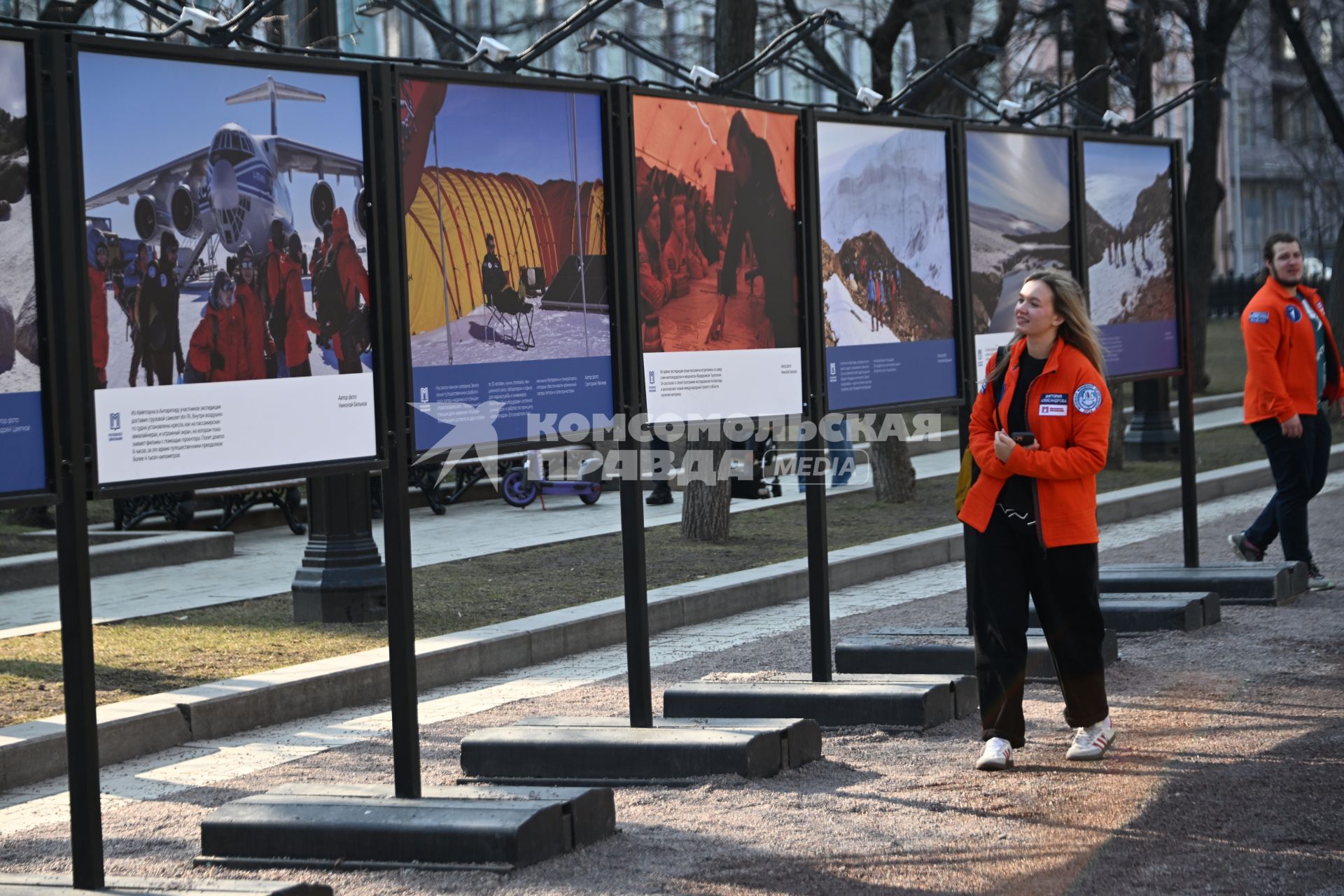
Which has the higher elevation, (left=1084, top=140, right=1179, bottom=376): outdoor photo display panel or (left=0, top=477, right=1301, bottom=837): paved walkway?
(left=1084, top=140, right=1179, bottom=376): outdoor photo display panel

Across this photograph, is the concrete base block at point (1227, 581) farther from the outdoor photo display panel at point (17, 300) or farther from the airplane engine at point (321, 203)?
the outdoor photo display panel at point (17, 300)

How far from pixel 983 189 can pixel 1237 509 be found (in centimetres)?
822

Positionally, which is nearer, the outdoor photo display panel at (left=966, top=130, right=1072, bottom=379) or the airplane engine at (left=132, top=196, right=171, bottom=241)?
the airplane engine at (left=132, top=196, right=171, bottom=241)

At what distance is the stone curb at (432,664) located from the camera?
284 inches

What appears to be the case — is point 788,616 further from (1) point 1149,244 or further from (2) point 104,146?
(2) point 104,146

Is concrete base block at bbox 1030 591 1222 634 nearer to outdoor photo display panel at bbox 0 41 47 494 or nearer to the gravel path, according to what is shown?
the gravel path

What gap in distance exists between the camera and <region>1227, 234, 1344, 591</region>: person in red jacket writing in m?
10.3

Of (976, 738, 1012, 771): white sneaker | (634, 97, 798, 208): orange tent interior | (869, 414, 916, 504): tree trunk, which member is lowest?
(976, 738, 1012, 771): white sneaker

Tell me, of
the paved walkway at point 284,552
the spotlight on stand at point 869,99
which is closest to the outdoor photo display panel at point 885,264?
the spotlight on stand at point 869,99

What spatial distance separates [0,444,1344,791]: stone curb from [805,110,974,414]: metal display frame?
Result: 2472mm

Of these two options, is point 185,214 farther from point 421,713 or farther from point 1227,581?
point 1227,581

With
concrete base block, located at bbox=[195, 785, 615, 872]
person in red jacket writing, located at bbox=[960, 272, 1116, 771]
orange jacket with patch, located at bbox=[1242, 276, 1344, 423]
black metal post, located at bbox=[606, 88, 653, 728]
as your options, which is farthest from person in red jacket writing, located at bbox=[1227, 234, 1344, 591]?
concrete base block, located at bbox=[195, 785, 615, 872]

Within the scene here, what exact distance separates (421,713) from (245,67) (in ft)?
12.2

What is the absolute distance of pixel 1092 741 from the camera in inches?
258
